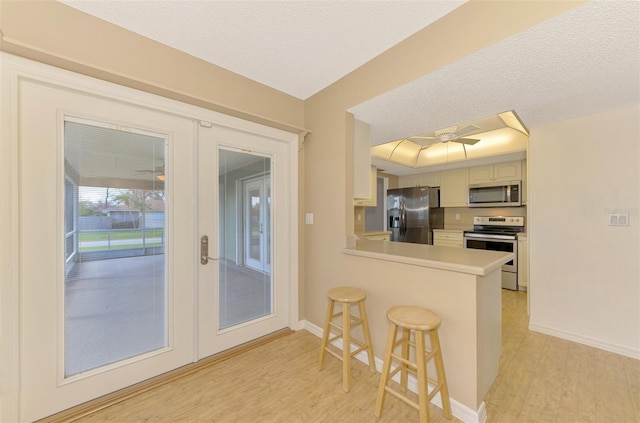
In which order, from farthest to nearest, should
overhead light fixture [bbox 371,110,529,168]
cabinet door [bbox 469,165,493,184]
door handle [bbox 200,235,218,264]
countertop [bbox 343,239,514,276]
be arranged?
cabinet door [bbox 469,165,493,184]
overhead light fixture [bbox 371,110,529,168]
door handle [bbox 200,235,218,264]
countertop [bbox 343,239,514,276]

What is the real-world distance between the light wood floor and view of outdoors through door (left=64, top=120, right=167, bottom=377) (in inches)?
16.3

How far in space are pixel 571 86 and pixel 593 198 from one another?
124cm

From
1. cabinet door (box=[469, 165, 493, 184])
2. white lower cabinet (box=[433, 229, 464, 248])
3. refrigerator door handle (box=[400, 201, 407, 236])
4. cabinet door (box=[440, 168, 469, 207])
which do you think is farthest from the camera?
refrigerator door handle (box=[400, 201, 407, 236])

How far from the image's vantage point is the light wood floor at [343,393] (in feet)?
5.13

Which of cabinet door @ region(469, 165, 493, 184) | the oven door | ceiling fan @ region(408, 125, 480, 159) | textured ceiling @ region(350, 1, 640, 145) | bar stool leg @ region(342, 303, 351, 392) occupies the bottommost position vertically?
bar stool leg @ region(342, 303, 351, 392)

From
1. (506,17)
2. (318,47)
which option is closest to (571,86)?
(506,17)

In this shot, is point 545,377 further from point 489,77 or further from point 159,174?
point 159,174

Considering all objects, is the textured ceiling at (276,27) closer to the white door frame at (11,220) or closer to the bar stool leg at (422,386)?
the white door frame at (11,220)

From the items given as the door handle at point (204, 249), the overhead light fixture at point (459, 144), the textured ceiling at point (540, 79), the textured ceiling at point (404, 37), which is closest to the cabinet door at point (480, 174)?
the overhead light fixture at point (459, 144)

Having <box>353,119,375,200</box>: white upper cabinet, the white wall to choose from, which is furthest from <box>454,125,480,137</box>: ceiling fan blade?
<box>353,119,375,200</box>: white upper cabinet

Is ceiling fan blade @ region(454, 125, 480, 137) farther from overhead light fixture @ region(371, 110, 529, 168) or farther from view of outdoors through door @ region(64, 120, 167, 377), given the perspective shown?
view of outdoors through door @ region(64, 120, 167, 377)

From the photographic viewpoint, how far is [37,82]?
1.46 metres

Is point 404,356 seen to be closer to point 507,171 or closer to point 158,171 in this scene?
point 158,171

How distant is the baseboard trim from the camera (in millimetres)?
1538
